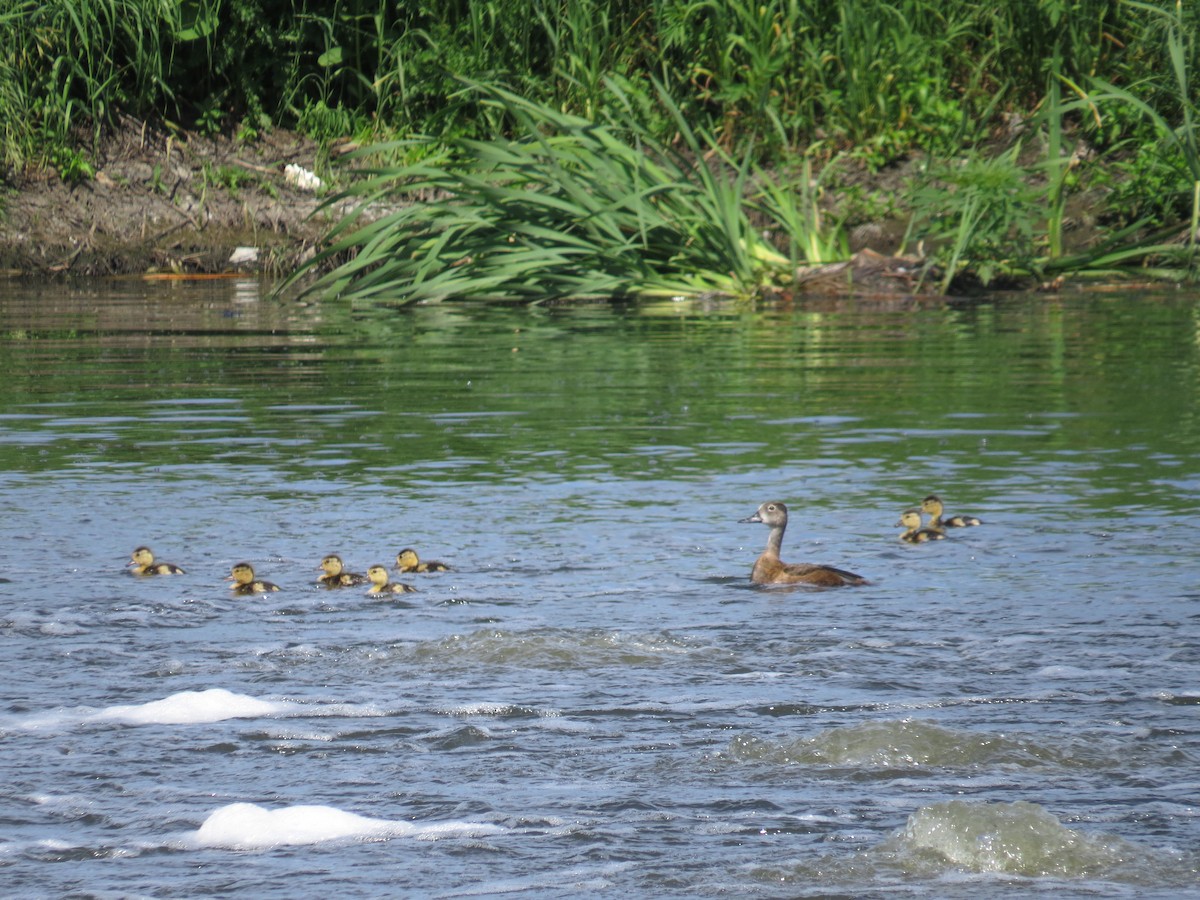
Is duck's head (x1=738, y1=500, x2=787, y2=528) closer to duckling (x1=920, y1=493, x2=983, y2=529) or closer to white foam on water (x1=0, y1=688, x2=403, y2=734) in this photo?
duckling (x1=920, y1=493, x2=983, y2=529)

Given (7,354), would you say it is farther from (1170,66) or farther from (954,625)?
(1170,66)

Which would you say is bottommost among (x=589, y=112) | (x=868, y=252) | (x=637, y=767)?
(x=637, y=767)

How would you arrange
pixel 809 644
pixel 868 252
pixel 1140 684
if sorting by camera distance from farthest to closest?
pixel 868 252 < pixel 809 644 < pixel 1140 684

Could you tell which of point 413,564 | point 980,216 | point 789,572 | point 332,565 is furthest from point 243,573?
point 980,216

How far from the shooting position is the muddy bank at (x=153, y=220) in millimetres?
21297

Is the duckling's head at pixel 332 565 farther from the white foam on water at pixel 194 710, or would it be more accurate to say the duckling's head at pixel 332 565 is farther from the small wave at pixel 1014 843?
the small wave at pixel 1014 843

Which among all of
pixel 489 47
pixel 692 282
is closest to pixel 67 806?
pixel 692 282

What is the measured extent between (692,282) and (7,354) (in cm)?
617

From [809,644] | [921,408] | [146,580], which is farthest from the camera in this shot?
[921,408]

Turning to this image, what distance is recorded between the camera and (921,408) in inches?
406

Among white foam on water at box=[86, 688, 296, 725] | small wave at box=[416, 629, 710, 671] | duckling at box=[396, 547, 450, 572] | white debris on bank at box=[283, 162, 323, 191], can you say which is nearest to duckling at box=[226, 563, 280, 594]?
duckling at box=[396, 547, 450, 572]

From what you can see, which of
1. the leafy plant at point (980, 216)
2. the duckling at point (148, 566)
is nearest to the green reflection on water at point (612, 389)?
the leafy plant at point (980, 216)

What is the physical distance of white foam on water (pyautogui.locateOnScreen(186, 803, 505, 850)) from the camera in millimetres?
4148

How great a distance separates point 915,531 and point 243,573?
2405mm
